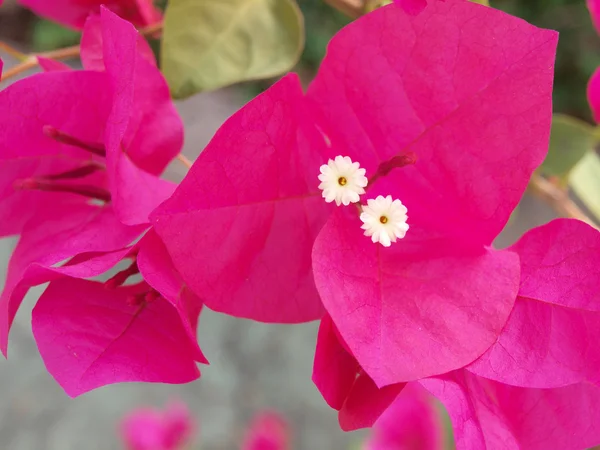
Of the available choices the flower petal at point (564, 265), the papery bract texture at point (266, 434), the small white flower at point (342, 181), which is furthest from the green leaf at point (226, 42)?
the papery bract texture at point (266, 434)

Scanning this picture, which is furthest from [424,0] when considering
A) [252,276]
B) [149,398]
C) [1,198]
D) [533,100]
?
[149,398]

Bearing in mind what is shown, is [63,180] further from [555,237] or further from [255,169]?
[555,237]

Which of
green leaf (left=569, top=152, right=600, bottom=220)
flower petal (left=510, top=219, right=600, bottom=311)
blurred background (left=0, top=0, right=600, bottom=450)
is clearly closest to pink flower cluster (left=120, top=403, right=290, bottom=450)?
blurred background (left=0, top=0, right=600, bottom=450)

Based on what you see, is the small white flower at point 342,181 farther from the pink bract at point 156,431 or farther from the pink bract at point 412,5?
the pink bract at point 156,431

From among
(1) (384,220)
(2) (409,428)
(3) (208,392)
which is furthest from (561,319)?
(3) (208,392)

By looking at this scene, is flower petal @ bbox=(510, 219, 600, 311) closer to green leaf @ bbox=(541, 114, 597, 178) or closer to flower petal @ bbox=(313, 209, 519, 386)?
flower petal @ bbox=(313, 209, 519, 386)

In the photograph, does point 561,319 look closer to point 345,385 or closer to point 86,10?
point 345,385

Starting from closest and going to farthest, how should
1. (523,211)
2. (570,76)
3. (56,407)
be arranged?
(56,407) → (523,211) → (570,76)
